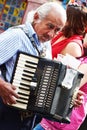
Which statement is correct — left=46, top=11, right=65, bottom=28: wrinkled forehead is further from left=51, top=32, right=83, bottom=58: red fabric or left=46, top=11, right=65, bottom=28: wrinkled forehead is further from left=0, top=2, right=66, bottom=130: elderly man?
left=51, top=32, right=83, bottom=58: red fabric

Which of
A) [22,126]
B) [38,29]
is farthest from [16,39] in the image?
[22,126]

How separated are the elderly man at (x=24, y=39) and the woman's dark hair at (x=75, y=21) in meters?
0.65

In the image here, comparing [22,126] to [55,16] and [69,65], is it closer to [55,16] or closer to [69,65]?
[69,65]

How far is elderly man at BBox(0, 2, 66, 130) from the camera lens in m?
2.27

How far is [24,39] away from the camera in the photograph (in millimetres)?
2334

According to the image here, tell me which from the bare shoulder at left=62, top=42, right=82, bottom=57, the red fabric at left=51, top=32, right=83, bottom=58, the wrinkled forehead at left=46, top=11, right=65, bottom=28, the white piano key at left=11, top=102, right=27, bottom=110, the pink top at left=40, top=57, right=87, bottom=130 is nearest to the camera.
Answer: the white piano key at left=11, top=102, right=27, bottom=110

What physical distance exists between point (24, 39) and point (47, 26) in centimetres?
19

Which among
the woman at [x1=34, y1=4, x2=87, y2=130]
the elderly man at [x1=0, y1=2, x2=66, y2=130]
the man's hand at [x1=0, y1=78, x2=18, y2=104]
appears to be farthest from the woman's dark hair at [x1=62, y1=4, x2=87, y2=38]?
the man's hand at [x1=0, y1=78, x2=18, y2=104]

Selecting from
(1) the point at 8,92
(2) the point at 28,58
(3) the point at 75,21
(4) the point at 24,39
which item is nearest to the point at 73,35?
(3) the point at 75,21

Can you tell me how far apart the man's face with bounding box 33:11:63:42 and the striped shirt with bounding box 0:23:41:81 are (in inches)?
3.1

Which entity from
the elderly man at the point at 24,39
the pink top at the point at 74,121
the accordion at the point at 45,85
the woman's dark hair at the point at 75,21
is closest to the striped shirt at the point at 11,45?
the elderly man at the point at 24,39

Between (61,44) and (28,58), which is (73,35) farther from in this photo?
(28,58)

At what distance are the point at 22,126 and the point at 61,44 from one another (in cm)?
87

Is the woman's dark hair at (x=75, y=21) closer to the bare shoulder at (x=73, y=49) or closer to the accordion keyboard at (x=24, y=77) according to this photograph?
the bare shoulder at (x=73, y=49)
